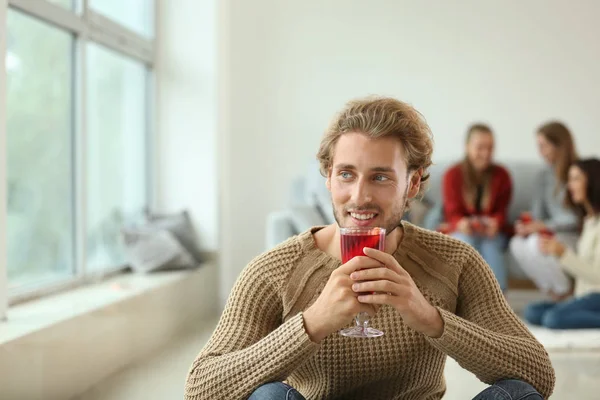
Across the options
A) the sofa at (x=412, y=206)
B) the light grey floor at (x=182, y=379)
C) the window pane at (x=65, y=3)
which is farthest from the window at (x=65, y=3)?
the light grey floor at (x=182, y=379)

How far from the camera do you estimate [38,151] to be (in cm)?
363

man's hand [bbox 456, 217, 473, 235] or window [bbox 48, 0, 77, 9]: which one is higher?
window [bbox 48, 0, 77, 9]

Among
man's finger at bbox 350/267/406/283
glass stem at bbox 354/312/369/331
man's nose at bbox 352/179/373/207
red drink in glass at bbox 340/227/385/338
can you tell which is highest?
man's nose at bbox 352/179/373/207

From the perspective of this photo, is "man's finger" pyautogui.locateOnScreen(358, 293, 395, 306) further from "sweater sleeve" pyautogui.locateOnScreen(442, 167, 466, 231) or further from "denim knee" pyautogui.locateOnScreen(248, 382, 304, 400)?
"sweater sleeve" pyautogui.locateOnScreen(442, 167, 466, 231)

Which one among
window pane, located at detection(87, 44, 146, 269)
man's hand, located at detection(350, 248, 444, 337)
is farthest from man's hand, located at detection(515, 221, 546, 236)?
man's hand, located at detection(350, 248, 444, 337)

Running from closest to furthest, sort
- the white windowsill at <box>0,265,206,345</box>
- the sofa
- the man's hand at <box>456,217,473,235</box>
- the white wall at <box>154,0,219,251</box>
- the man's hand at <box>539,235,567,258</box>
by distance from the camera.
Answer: the white windowsill at <box>0,265,206,345</box> < the sofa < the man's hand at <box>539,235,567,258</box> < the man's hand at <box>456,217,473,235</box> < the white wall at <box>154,0,219,251</box>

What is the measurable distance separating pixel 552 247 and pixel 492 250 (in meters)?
0.44

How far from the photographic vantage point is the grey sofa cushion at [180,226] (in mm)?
4875

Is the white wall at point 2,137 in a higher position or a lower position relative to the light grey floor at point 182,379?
higher

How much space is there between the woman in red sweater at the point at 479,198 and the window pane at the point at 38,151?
2.35 m

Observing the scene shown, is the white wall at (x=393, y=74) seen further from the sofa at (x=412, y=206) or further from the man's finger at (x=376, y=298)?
the man's finger at (x=376, y=298)

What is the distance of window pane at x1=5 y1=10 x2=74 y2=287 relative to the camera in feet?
11.0

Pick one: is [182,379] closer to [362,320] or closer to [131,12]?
[362,320]

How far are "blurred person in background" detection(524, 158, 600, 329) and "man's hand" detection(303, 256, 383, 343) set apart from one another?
3044mm
